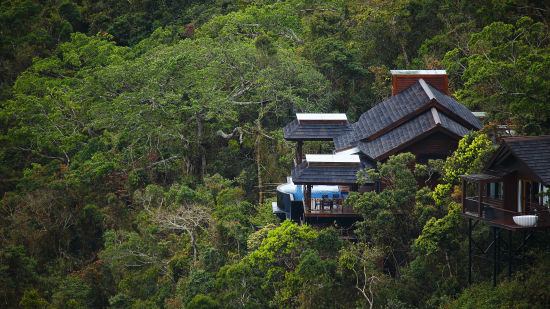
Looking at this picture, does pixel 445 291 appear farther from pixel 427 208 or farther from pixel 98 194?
pixel 98 194

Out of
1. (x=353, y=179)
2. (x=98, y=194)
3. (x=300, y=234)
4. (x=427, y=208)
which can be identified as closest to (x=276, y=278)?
(x=300, y=234)

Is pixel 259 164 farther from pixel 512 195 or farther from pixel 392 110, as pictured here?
pixel 512 195

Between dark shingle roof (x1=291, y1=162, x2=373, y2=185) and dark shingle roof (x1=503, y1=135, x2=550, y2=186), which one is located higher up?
dark shingle roof (x1=503, y1=135, x2=550, y2=186)

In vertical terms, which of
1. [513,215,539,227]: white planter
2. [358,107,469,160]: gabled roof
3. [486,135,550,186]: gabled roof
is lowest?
[513,215,539,227]: white planter

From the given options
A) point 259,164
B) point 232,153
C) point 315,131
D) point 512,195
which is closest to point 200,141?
point 232,153

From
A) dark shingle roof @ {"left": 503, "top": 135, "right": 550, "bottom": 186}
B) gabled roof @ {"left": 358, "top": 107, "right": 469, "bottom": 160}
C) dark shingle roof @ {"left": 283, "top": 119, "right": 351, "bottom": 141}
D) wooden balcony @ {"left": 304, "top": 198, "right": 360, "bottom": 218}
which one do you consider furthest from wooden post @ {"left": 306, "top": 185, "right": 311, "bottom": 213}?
dark shingle roof @ {"left": 503, "top": 135, "right": 550, "bottom": 186}

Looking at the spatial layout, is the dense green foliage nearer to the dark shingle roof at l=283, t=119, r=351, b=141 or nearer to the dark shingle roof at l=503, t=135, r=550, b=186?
the dark shingle roof at l=503, t=135, r=550, b=186
